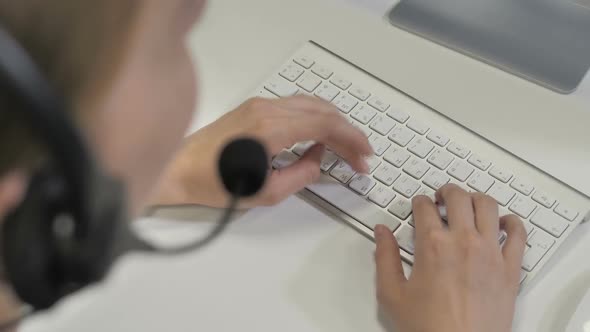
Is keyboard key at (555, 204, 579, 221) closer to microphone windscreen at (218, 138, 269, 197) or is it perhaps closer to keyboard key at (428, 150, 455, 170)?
keyboard key at (428, 150, 455, 170)

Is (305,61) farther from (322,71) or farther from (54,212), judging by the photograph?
(54,212)

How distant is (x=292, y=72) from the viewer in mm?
832

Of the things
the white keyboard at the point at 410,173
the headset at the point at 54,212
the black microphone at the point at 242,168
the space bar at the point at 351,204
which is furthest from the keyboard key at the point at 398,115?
the headset at the point at 54,212

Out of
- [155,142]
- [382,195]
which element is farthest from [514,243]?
[155,142]

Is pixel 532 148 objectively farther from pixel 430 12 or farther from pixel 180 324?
pixel 180 324

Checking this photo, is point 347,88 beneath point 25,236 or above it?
above

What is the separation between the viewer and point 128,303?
2.23 feet

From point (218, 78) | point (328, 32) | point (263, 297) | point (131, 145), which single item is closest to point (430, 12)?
point (328, 32)

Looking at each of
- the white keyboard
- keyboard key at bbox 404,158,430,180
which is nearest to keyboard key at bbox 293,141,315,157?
the white keyboard

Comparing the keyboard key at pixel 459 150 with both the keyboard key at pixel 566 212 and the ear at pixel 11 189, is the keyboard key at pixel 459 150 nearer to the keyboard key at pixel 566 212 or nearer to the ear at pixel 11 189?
the keyboard key at pixel 566 212

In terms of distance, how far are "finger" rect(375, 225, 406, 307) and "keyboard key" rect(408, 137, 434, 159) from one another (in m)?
0.10

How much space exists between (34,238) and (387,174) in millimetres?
482

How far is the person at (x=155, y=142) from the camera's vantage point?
0.31 meters

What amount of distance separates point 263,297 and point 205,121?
234mm
